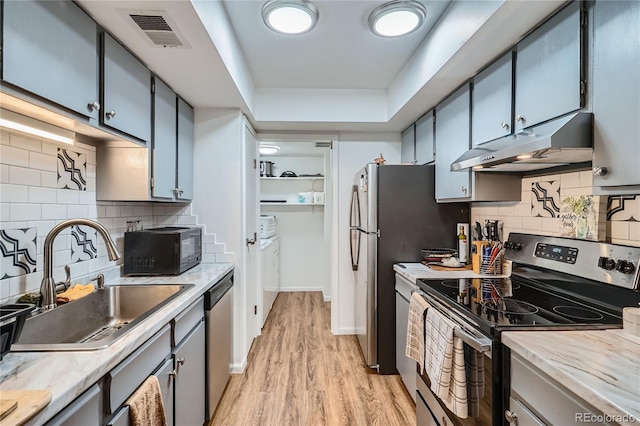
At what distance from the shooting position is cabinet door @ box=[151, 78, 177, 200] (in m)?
1.91

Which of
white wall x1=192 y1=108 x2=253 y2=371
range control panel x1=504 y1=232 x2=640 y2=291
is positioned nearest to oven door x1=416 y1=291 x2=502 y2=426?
range control panel x1=504 y1=232 x2=640 y2=291

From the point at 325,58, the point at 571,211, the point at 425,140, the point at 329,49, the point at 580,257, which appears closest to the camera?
the point at 580,257

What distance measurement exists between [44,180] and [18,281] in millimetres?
471

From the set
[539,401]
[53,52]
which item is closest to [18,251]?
[53,52]

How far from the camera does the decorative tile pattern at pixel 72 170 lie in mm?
1562

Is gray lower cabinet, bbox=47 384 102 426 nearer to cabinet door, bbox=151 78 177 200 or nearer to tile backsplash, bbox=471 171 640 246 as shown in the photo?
cabinet door, bbox=151 78 177 200

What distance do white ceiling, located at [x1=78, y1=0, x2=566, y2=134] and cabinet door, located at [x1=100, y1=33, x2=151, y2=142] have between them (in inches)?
2.7

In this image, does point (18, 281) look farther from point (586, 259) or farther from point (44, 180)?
point (586, 259)

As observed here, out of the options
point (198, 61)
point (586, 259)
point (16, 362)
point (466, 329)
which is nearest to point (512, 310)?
point (466, 329)

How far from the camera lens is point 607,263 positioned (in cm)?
132

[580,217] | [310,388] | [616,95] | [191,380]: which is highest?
[616,95]

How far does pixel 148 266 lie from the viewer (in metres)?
2.00

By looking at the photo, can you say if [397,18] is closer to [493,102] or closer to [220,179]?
[493,102]

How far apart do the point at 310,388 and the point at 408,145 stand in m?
2.34
